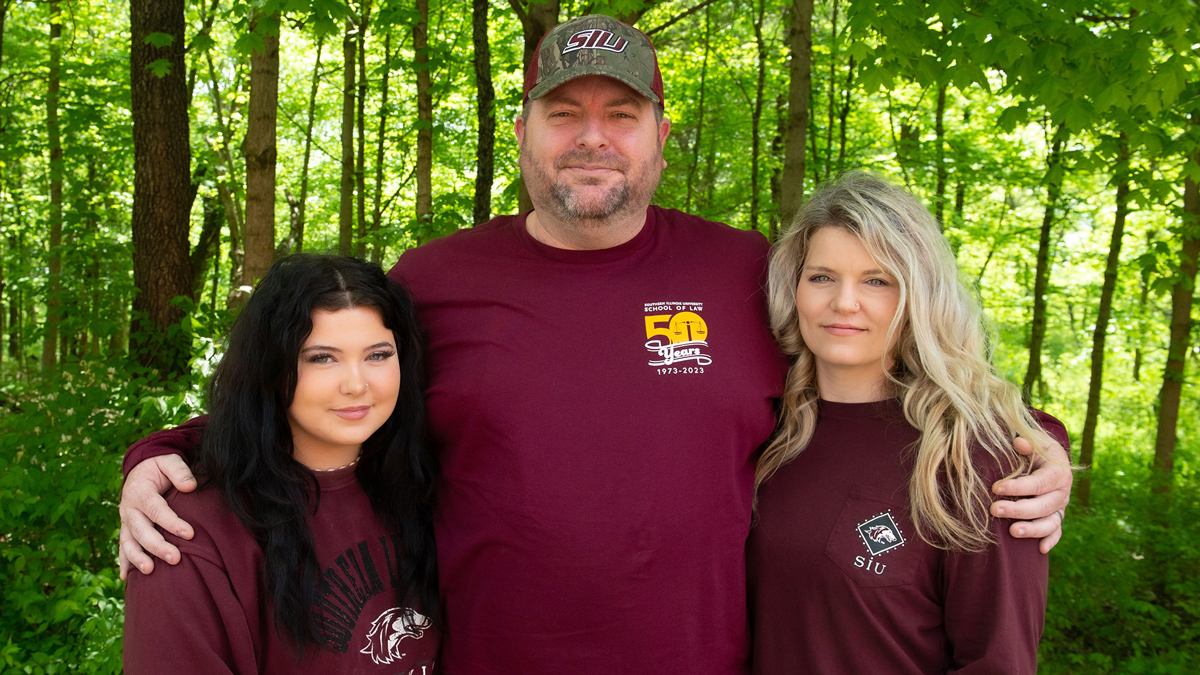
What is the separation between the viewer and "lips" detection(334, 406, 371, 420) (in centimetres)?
207

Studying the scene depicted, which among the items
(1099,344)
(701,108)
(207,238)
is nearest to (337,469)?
(1099,344)

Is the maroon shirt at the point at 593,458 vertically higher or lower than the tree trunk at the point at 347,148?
lower

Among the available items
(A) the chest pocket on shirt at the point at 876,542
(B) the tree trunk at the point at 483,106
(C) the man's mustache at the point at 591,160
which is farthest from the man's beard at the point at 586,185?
(B) the tree trunk at the point at 483,106

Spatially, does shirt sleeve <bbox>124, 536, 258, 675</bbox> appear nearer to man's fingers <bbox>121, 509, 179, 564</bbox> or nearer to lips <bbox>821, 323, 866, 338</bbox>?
man's fingers <bbox>121, 509, 179, 564</bbox>

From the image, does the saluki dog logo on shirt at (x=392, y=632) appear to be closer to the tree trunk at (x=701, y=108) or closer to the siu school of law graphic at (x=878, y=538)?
the siu school of law graphic at (x=878, y=538)

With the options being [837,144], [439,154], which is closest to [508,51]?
[439,154]

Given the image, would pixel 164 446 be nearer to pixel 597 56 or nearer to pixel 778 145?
pixel 597 56

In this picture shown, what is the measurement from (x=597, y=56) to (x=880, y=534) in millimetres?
1658

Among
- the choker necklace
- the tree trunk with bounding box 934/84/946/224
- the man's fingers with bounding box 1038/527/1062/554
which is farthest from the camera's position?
the tree trunk with bounding box 934/84/946/224

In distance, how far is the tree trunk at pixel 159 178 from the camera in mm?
6238

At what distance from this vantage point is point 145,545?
1796 millimetres

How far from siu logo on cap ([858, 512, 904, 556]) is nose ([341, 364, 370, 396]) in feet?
4.54

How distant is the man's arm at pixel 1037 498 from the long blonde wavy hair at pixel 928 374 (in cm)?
4

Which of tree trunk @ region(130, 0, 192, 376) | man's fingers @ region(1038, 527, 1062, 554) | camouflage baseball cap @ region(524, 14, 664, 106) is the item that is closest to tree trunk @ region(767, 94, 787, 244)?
tree trunk @ region(130, 0, 192, 376)
